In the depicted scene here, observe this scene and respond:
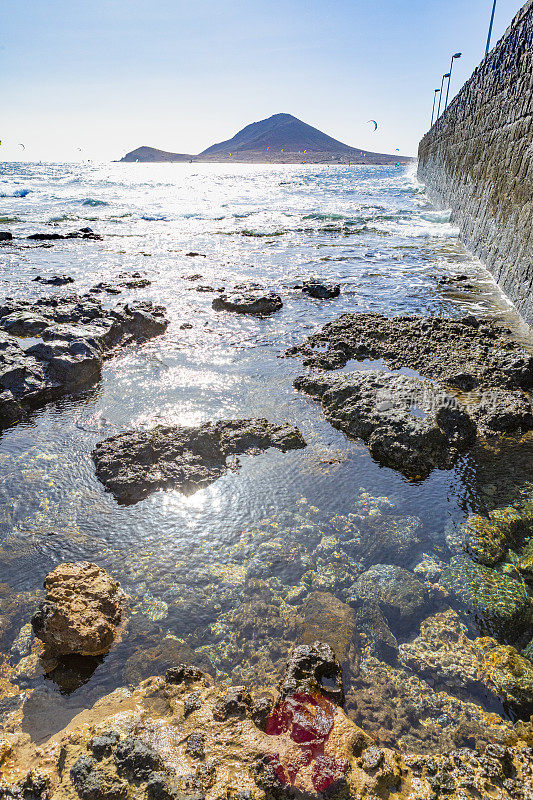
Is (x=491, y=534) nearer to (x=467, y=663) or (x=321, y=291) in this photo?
(x=467, y=663)

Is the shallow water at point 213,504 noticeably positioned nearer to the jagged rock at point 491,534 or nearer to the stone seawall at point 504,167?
the jagged rock at point 491,534

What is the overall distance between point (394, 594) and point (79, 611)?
1742 mm

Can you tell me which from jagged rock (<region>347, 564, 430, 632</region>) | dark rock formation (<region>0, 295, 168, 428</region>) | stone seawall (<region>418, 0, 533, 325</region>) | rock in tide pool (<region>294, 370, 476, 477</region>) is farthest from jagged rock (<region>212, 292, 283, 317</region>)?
jagged rock (<region>347, 564, 430, 632</region>)

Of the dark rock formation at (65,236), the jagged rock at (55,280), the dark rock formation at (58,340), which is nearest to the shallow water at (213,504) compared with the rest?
the dark rock formation at (58,340)

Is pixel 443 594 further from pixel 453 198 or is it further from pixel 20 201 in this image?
pixel 20 201

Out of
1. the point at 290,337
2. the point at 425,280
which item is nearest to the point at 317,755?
the point at 290,337

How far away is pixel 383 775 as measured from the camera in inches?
67.9

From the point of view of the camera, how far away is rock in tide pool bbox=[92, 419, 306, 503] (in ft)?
11.1

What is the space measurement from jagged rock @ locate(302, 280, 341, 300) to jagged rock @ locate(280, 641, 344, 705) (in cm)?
687

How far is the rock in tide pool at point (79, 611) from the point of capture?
7.24 feet

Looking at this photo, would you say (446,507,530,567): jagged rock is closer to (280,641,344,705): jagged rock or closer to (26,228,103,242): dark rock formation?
(280,641,344,705): jagged rock

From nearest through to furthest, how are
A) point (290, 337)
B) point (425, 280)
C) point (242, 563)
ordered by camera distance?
point (242, 563)
point (290, 337)
point (425, 280)

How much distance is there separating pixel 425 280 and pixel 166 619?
29.3ft

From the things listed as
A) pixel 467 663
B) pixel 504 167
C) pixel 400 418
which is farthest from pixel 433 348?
pixel 504 167
